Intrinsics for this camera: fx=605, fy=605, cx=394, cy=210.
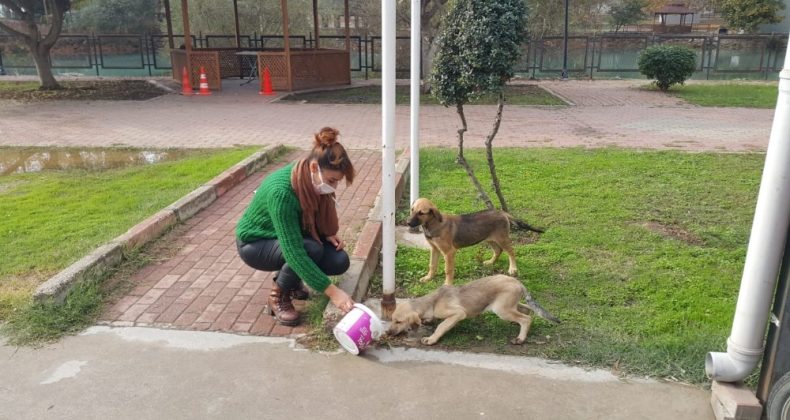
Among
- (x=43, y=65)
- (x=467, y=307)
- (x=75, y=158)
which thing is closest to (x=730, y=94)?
(x=75, y=158)

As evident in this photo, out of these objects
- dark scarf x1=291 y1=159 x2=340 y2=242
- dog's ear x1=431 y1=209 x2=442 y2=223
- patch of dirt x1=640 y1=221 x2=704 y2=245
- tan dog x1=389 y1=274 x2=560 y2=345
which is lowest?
patch of dirt x1=640 y1=221 x2=704 y2=245

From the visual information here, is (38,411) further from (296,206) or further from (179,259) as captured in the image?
(179,259)

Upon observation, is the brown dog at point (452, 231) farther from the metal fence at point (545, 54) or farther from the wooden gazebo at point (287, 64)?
the metal fence at point (545, 54)

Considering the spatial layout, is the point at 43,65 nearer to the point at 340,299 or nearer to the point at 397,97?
the point at 397,97

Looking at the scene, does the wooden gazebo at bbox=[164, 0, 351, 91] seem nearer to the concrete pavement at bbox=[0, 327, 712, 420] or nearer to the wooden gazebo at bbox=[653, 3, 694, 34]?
the concrete pavement at bbox=[0, 327, 712, 420]

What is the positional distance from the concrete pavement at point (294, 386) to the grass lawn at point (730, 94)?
1471cm

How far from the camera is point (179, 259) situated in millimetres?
4969

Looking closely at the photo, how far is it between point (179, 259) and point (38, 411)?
201 centimetres

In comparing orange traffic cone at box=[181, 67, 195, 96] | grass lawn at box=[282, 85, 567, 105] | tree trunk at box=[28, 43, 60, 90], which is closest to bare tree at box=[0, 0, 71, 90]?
tree trunk at box=[28, 43, 60, 90]

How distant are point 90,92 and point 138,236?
614 inches

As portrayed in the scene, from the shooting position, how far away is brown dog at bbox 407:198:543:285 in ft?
14.3

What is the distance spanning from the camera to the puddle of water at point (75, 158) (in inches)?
358

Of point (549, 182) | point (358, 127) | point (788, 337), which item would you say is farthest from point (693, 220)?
point (358, 127)

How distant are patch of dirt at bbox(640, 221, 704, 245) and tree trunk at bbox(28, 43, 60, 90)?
18.4 meters
